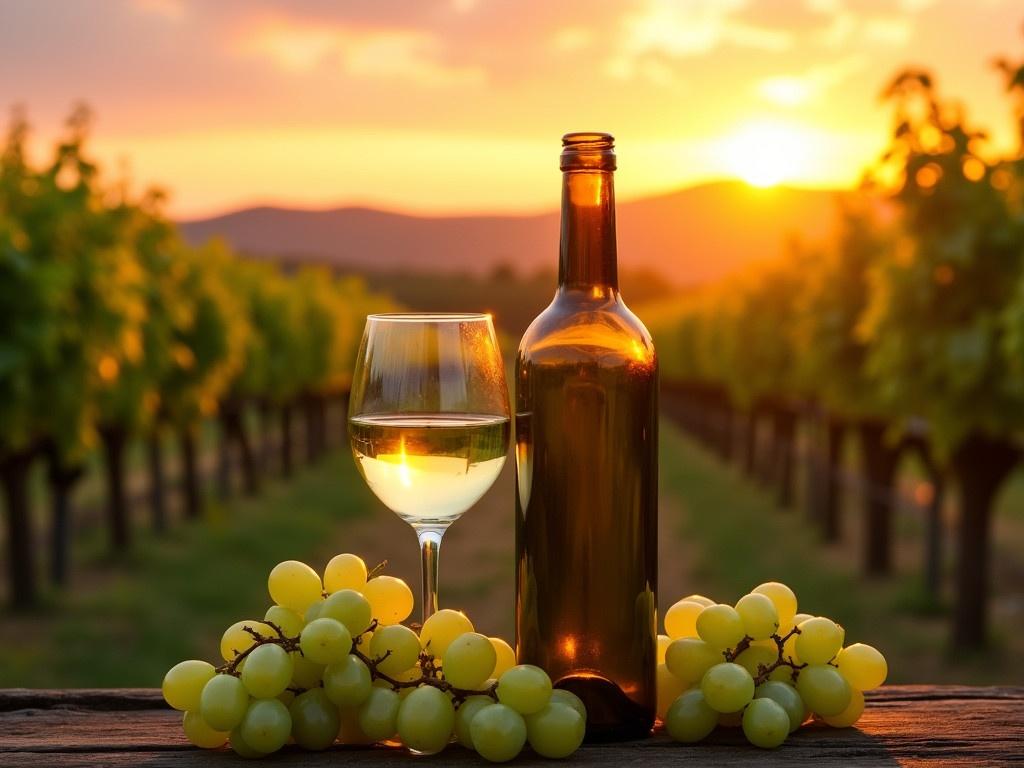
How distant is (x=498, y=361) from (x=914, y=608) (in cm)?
1089

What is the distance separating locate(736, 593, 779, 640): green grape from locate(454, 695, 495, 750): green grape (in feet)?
1.37

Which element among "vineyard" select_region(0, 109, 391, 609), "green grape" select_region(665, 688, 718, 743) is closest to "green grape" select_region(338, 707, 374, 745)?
"green grape" select_region(665, 688, 718, 743)

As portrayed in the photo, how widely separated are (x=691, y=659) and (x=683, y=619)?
113mm

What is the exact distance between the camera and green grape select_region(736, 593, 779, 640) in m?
1.76

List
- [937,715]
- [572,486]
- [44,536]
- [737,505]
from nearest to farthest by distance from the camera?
[572,486] → [937,715] → [44,536] → [737,505]

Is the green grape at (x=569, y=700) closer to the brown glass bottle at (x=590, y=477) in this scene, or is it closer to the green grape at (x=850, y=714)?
the brown glass bottle at (x=590, y=477)

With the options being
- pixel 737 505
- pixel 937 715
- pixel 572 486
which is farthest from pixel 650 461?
pixel 737 505

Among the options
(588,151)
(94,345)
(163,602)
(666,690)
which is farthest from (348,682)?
(163,602)

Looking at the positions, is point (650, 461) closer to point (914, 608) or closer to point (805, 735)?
point (805, 735)

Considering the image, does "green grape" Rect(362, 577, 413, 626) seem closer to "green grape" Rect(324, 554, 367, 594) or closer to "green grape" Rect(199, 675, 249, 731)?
"green grape" Rect(324, 554, 367, 594)

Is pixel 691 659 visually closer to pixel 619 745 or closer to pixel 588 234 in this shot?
pixel 619 745

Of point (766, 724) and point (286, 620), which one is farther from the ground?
point (286, 620)

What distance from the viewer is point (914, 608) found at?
11633 mm

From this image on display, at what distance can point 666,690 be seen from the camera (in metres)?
1.79
